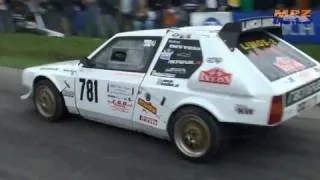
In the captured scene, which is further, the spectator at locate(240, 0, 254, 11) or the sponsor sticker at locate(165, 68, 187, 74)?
the spectator at locate(240, 0, 254, 11)

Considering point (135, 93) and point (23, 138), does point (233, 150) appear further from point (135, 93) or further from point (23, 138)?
point (23, 138)

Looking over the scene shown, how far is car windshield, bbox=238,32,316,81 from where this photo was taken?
23.0 feet

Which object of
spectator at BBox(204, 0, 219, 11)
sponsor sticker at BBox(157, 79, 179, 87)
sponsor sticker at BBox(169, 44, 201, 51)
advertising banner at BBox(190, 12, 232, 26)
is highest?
spectator at BBox(204, 0, 219, 11)

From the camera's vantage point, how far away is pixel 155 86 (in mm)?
7344

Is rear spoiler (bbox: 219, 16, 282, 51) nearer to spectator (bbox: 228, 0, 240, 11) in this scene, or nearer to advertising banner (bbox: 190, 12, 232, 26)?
advertising banner (bbox: 190, 12, 232, 26)

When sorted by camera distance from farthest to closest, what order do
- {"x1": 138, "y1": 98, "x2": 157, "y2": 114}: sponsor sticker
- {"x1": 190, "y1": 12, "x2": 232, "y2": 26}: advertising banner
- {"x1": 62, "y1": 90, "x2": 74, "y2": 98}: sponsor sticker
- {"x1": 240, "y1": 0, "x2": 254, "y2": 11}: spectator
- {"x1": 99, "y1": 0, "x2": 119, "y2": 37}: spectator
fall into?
{"x1": 99, "y1": 0, "x2": 119, "y2": 37}: spectator
{"x1": 240, "y1": 0, "x2": 254, "y2": 11}: spectator
{"x1": 190, "y1": 12, "x2": 232, "y2": 26}: advertising banner
{"x1": 62, "y1": 90, "x2": 74, "y2": 98}: sponsor sticker
{"x1": 138, "y1": 98, "x2": 157, "y2": 114}: sponsor sticker

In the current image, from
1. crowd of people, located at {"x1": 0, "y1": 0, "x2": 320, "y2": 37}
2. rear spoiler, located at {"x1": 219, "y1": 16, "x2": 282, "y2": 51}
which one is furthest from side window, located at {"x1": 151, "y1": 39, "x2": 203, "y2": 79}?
crowd of people, located at {"x1": 0, "y1": 0, "x2": 320, "y2": 37}

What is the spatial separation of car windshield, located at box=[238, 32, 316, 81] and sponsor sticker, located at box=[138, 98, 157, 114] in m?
1.23

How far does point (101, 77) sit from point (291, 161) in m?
2.55

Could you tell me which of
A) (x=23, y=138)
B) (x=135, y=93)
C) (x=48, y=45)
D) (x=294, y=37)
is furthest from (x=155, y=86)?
(x=48, y=45)

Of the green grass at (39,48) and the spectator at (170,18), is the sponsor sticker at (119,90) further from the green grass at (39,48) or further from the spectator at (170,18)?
the spectator at (170,18)

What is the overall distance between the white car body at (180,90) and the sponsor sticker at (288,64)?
82mm

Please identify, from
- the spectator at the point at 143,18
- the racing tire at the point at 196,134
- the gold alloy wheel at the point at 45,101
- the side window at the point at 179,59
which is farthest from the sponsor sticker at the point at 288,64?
the spectator at the point at 143,18

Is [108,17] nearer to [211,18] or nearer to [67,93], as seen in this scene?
[211,18]
